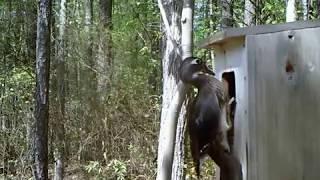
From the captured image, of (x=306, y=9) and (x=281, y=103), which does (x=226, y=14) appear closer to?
(x=306, y=9)

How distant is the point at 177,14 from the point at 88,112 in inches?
182

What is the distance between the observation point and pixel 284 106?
227 centimetres

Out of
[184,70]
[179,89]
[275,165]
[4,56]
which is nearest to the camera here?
[275,165]

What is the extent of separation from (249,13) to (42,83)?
3573 mm

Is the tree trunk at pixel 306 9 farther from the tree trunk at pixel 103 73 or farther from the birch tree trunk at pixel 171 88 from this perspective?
the birch tree trunk at pixel 171 88

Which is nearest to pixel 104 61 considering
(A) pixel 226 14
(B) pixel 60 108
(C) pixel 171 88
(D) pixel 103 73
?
(D) pixel 103 73

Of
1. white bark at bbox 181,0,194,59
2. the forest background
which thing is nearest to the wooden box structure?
white bark at bbox 181,0,194,59

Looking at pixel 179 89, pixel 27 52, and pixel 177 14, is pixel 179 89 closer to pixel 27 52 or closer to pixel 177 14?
pixel 177 14

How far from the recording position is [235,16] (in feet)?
29.9

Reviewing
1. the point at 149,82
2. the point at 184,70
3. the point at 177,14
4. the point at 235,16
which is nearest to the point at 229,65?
the point at 184,70

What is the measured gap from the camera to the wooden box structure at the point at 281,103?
2.24 m

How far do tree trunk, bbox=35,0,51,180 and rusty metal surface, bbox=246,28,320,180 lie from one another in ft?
15.8

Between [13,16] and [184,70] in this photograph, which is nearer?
[184,70]

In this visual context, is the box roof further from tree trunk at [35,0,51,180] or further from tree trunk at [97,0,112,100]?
tree trunk at [97,0,112,100]
